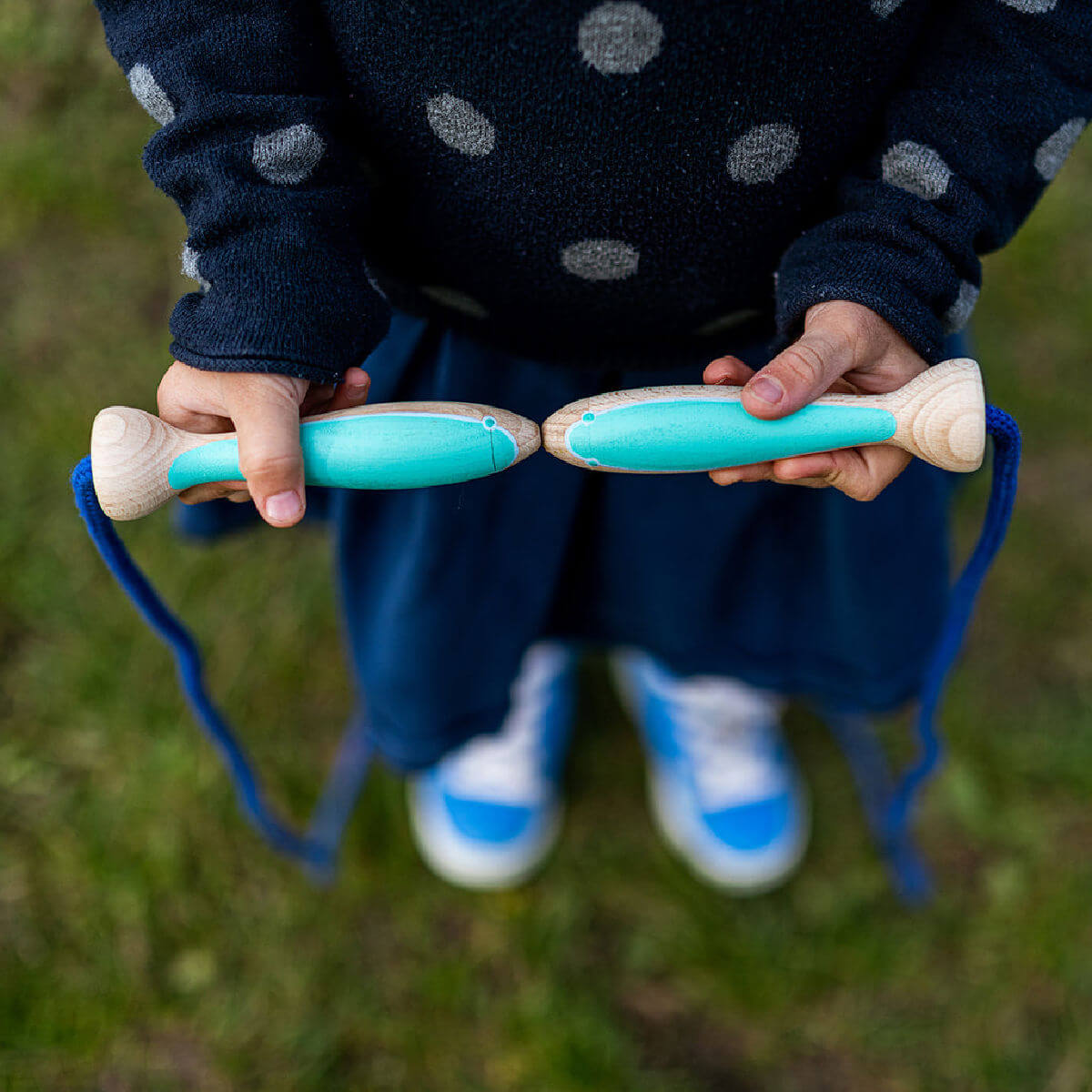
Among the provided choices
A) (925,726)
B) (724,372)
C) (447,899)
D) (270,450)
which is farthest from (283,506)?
(447,899)

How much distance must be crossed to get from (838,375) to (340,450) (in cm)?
25

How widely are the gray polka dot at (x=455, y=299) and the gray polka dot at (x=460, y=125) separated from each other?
0.12 metres

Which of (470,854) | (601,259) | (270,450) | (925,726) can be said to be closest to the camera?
(270,450)

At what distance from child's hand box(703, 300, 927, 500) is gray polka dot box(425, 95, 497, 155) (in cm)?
17

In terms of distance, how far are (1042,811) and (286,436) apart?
0.98 meters

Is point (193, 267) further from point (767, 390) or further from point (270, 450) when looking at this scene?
point (767, 390)

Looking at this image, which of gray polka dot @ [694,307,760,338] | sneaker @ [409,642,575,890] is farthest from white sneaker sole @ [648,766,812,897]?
gray polka dot @ [694,307,760,338]

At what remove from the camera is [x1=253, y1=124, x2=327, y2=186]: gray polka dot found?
1.82 ft

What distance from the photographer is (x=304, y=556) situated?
1.32 metres

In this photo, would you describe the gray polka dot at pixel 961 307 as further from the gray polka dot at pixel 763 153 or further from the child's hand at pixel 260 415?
the child's hand at pixel 260 415

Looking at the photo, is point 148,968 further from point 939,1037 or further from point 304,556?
point 939,1037

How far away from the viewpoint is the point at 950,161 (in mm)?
580

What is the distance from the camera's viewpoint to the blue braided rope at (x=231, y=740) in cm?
60

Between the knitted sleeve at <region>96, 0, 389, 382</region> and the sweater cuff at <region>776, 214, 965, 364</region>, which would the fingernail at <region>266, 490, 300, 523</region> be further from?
the sweater cuff at <region>776, 214, 965, 364</region>
